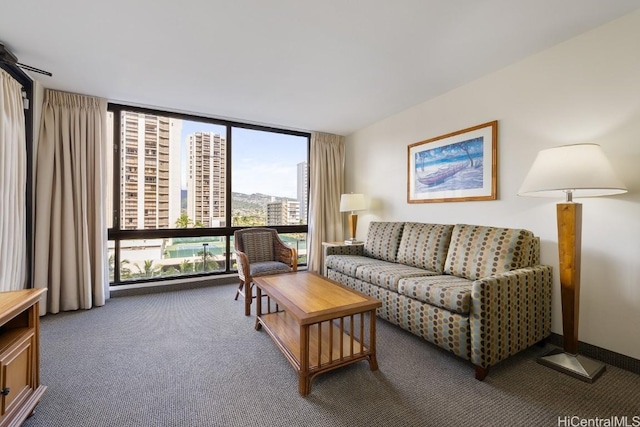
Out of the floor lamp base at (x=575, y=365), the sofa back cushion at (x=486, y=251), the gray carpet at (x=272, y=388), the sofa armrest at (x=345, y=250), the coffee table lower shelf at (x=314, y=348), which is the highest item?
the sofa back cushion at (x=486, y=251)

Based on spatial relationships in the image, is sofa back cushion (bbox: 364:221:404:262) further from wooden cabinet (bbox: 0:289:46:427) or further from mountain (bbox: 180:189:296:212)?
wooden cabinet (bbox: 0:289:46:427)

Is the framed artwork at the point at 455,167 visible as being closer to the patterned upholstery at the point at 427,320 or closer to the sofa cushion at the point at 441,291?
the sofa cushion at the point at 441,291

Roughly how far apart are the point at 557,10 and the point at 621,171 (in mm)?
1174

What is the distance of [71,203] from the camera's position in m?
3.00

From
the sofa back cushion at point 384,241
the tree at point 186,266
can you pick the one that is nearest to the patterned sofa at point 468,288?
the sofa back cushion at point 384,241

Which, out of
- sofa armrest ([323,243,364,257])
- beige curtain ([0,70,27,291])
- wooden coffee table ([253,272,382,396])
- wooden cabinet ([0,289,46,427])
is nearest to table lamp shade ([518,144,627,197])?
wooden coffee table ([253,272,382,396])

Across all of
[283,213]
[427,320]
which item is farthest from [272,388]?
[283,213]

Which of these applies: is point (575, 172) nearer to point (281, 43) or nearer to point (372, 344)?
point (372, 344)

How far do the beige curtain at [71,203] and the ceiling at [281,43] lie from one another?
30cm

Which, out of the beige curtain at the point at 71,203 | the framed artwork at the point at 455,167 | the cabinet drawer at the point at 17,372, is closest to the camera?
the cabinet drawer at the point at 17,372

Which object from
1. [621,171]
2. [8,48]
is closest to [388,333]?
[621,171]

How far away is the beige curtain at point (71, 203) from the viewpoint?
114 inches

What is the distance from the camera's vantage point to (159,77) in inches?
108

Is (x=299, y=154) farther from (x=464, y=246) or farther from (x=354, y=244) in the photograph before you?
(x=464, y=246)
